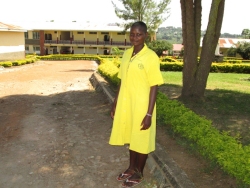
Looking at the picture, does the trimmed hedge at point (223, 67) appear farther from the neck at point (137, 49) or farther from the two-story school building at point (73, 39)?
the two-story school building at point (73, 39)

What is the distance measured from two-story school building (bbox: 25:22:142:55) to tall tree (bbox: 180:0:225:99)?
33059 millimetres

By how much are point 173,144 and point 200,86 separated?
3371 millimetres

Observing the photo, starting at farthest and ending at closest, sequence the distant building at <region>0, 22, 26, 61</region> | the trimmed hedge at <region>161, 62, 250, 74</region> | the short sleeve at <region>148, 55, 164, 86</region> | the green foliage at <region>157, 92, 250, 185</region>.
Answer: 1. the distant building at <region>0, 22, 26, 61</region>
2. the trimmed hedge at <region>161, 62, 250, 74</region>
3. the green foliage at <region>157, 92, 250, 185</region>
4. the short sleeve at <region>148, 55, 164, 86</region>


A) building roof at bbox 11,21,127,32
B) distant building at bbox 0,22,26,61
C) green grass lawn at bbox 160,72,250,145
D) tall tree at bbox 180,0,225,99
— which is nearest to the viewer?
green grass lawn at bbox 160,72,250,145

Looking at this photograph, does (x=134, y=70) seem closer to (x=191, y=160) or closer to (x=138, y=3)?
(x=191, y=160)

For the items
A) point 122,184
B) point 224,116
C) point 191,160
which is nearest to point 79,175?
point 122,184

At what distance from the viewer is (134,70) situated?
281cm

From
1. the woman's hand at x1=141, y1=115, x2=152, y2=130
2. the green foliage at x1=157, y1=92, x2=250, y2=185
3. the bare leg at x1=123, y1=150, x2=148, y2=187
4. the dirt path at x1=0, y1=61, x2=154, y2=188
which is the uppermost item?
the woman's hand at x1=141, y1=115, x2=152, y2=130

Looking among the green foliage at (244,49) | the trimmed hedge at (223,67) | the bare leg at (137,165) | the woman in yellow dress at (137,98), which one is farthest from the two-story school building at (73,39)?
the woman in yellow dress at (137,98)

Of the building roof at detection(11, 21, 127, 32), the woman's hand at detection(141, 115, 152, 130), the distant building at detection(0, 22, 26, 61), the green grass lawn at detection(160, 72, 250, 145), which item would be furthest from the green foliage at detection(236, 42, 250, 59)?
the woman's hand at detection(141, 115, 152, 130)

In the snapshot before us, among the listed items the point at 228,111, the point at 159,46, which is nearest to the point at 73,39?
the point at 159,46

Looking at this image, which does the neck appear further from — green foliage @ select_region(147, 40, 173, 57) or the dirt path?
green foliage @ select_region(147, 40, 173, 57)

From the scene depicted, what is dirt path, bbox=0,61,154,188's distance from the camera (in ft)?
11.4

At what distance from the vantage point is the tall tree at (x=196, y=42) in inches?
274
